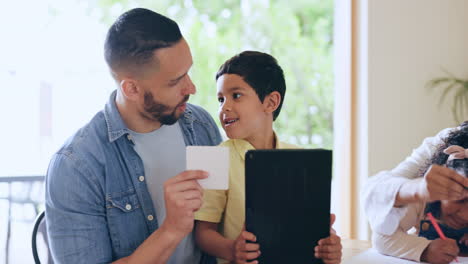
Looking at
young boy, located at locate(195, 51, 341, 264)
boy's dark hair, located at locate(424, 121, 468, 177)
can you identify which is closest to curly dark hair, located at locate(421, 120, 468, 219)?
boy's dark hair, located at locate(424, 121, 468, 177)

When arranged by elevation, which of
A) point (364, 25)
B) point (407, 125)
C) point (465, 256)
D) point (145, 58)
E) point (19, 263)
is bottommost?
point (19, 263)

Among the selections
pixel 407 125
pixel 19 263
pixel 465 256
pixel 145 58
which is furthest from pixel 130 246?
pixel 407 125

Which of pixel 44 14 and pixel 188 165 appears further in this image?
pixel 44 14

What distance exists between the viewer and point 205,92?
4199 millimetres

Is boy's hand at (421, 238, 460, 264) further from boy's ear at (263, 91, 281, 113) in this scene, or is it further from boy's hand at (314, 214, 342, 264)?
boy's ear at (263, 91, 281, 113)

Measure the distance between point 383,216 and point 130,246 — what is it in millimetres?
606

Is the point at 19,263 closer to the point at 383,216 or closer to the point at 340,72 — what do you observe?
the point at 383,216

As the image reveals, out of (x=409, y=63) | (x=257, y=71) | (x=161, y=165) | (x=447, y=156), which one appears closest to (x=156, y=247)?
(x=161, y=165)

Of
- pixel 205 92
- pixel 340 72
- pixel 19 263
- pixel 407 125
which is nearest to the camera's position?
pixel 19 263

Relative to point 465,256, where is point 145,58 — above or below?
above

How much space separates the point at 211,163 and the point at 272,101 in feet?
1.12

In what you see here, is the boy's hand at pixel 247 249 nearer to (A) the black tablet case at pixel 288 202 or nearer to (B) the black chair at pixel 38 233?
(A) the black tablet case at pixel 288 202

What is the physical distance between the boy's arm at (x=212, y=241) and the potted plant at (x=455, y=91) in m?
2.11

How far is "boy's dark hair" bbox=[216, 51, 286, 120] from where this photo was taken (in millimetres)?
1181
